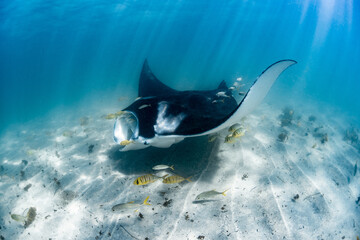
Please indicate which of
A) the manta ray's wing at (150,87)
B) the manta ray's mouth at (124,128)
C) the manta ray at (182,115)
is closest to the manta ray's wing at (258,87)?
the manta ray at (182,115)

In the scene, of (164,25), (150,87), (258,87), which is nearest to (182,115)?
(258,87)

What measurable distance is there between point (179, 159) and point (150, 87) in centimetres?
338

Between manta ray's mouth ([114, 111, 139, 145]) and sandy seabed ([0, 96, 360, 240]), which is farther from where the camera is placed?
manta ray's mouth ([114, 111, 139, 145])

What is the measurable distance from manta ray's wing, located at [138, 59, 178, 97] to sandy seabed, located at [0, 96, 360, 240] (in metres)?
2.19

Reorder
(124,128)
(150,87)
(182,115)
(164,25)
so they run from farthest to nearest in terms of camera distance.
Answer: (164,25)
(150,87)
(124,128)
(182,115)

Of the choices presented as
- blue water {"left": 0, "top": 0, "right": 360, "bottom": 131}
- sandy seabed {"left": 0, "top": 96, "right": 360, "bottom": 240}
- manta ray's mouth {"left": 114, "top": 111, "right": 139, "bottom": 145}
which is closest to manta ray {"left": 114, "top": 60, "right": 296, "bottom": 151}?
manta ray's mouth {"left": 114, "top": 111, "right": 139, "bottom": 145}

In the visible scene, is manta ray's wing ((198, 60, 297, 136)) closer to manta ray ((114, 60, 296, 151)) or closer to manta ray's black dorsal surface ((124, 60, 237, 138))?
manta ray ((114, 60, 296, 151))

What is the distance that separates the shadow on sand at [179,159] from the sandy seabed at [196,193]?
3cm

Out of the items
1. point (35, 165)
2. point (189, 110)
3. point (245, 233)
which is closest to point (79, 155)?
point (35, 165)

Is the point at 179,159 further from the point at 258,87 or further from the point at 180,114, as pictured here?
the point at 258,87

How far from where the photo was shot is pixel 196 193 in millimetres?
3600

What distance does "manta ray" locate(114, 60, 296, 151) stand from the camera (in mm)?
2805

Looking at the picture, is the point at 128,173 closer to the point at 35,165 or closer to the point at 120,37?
the point at 35,165

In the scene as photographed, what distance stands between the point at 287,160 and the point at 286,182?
1135 mm
